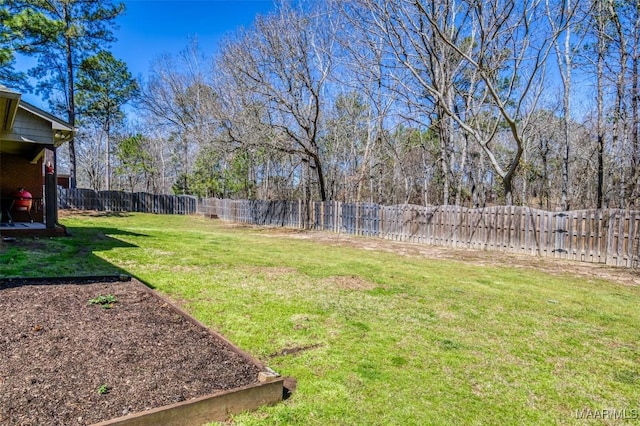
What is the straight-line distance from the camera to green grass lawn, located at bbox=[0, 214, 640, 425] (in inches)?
99.7

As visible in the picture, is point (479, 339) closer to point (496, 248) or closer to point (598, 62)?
point (496, 248)

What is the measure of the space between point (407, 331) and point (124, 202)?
25.6 metres

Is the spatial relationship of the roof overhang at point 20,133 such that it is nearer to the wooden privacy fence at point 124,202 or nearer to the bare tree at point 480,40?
the bare tree at point 480,40

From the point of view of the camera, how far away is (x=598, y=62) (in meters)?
11.9

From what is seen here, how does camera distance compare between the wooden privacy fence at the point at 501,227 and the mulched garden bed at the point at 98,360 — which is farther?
the wooden privacy fence at the point at 501,227

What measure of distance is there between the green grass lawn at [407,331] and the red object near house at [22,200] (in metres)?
2.80

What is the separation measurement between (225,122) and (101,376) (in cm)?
1572

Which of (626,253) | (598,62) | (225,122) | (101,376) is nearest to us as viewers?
(101,376)

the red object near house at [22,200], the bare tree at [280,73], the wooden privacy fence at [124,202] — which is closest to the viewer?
the red object near house at [22,200]

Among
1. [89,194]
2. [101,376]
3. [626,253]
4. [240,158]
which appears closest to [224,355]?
[101,376]

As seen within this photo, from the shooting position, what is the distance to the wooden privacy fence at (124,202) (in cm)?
2331

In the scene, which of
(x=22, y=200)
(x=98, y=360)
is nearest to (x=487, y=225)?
(x=98, y=360)

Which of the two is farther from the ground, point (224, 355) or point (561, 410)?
point (224, 355)

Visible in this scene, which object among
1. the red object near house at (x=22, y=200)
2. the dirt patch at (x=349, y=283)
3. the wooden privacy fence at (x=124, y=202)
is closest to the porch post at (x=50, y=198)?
the red object near house at (x=22, y=200)
